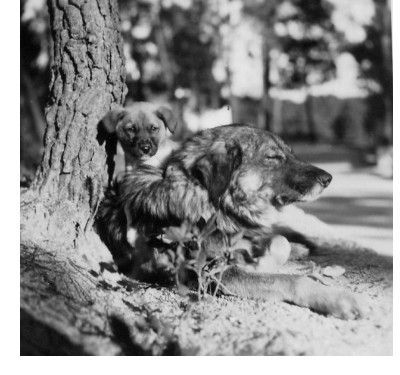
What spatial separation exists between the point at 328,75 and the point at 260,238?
1.67 metres

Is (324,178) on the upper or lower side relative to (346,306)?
upper

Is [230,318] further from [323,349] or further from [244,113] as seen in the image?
[244,113]

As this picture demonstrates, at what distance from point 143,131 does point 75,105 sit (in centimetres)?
81

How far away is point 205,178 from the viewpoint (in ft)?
11.4

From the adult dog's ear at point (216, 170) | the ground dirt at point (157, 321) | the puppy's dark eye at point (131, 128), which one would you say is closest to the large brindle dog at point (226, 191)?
the adult dog's ear at point (216, 170)

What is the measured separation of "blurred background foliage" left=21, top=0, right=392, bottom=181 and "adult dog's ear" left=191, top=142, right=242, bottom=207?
0.45 metres

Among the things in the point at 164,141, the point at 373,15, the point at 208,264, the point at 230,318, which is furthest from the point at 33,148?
the point at 373,15

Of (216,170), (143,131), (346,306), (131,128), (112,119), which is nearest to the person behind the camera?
(346,306)

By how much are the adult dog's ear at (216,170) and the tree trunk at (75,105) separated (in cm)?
86

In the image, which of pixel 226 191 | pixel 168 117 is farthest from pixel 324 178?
pixel 168 117

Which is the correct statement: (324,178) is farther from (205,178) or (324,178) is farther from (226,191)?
(205,178)

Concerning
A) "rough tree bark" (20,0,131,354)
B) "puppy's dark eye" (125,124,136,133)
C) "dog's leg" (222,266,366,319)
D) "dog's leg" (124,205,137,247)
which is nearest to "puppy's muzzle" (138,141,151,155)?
"puppy's dark eye" (125,124,136,133)

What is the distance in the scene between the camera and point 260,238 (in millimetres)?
3680

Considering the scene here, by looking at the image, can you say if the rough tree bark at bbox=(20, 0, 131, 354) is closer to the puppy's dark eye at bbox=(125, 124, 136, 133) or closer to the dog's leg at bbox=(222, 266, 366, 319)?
the puppy's dark eye at bbox=(125, 124, 136, 133)
